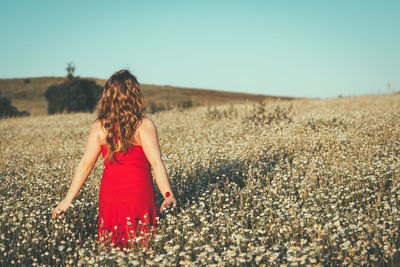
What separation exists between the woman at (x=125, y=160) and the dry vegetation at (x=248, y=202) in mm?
296

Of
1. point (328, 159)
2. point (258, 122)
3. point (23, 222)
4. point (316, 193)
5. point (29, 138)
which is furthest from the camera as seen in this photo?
point (29, 138)

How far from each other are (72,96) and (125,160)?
28.8 meters

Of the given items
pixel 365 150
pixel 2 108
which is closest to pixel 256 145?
pixel 365 150

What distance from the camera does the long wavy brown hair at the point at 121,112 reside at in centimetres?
339

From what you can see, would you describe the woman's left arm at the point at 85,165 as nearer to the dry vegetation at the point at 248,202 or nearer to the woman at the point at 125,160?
the woman at the point at 125,160

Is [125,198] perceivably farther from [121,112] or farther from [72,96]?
[72,96]

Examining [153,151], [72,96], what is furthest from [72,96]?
[153,151]

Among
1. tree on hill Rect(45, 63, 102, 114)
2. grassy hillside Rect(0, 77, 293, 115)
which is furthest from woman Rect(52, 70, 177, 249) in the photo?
grassy hillside Rect(0, 77, 293, 115)

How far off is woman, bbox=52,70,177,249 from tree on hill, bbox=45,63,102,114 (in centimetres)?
2665

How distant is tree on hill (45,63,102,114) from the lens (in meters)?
29.4

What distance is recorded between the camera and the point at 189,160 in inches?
237

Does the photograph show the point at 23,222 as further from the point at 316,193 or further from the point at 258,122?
the point at 258,122

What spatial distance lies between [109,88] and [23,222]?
6.88 ft

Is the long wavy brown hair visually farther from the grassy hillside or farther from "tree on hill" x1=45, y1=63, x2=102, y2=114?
the grassy hillside
